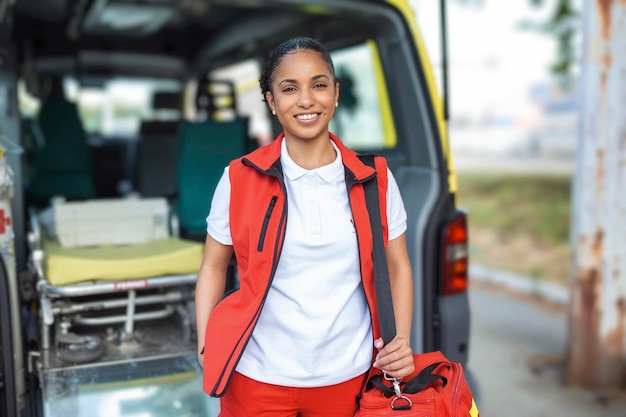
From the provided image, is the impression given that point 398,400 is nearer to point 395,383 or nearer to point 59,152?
point 395,383

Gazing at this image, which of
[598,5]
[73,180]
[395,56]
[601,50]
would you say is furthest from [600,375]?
[73,180]

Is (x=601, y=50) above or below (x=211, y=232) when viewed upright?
above

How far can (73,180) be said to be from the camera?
482cm

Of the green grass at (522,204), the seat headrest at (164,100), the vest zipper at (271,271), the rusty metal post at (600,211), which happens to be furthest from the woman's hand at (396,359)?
the green grass at (522,204)

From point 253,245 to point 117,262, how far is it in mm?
1312

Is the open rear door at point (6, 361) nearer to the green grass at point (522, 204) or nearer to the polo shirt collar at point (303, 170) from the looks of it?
the polo shirt collar at point (303, 170)

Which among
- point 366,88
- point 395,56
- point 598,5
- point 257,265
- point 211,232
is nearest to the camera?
point 257,265

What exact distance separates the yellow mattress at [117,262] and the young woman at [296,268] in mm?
1139

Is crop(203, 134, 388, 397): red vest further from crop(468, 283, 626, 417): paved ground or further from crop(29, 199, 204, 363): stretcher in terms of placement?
crop(468, 283, 626, 417): paved ground

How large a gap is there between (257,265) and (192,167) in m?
2.30

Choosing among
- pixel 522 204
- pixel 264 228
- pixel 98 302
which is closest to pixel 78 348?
pixel 98 302

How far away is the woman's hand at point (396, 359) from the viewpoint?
1623mm

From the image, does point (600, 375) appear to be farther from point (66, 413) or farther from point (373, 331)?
point (66, 413)

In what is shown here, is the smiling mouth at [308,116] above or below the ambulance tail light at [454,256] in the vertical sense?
above
